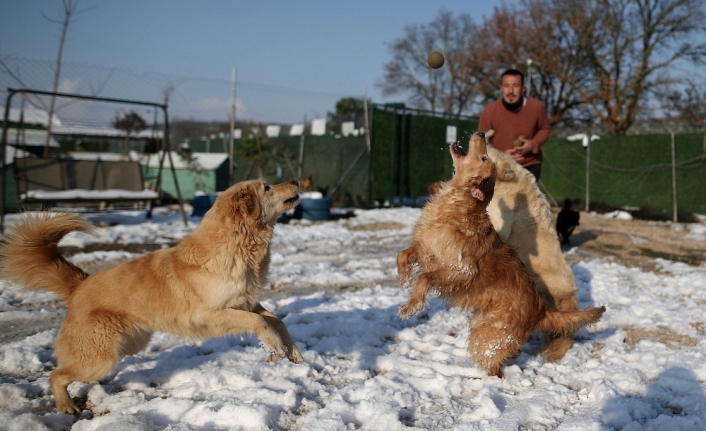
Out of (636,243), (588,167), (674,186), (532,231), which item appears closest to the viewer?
(532,231)

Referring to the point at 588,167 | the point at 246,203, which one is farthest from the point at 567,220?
the point at 588,167

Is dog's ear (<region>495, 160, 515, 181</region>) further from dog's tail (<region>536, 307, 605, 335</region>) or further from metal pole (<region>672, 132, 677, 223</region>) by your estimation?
metal pole (<region>672, 132, 677, 223</region>)

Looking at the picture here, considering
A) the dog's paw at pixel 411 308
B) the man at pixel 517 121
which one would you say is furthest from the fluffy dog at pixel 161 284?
the man at pixel 517 121

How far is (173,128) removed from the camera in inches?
759

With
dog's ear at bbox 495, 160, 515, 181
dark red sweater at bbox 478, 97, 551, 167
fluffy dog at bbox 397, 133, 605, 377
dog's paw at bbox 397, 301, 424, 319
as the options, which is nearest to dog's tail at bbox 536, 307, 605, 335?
fluffy dog at bbox 397, 133, 605, 377

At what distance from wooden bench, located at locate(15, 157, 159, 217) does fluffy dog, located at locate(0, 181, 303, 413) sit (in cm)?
652

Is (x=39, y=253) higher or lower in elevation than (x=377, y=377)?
higher

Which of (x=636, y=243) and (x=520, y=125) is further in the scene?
(x=636, y=243)

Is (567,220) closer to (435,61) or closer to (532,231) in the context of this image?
(435,61)

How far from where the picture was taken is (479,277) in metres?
3.56

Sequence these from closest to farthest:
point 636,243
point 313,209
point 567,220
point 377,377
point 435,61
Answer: point 377,377 → point 435,61 → point 567,220 → point 636,243 → point 313,209

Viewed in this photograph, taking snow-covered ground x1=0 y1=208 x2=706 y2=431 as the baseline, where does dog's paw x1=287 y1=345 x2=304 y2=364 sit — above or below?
above

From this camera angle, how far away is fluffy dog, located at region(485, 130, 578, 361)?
168 inches

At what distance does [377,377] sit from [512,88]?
346 centimetres
